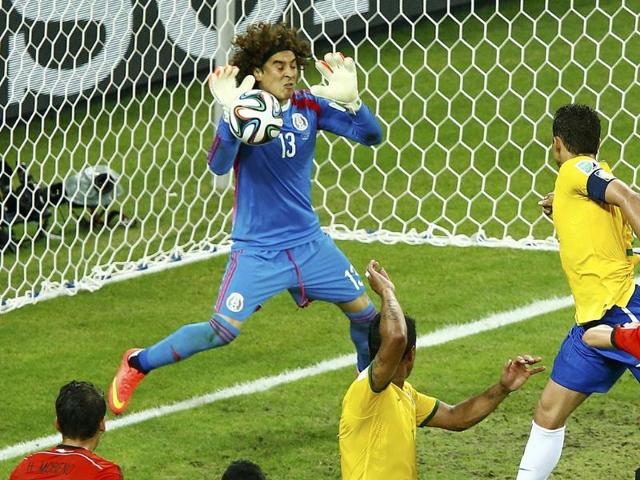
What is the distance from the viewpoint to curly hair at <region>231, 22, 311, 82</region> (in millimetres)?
7547

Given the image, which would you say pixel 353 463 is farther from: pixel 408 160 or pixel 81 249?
pixel 408 160

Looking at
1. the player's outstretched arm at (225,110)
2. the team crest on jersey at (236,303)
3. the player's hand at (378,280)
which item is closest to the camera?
the player's hand at (378,280)

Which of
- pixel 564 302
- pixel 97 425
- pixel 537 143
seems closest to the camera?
pixel 97 425

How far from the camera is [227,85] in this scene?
7.39m

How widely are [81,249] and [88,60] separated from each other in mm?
1717

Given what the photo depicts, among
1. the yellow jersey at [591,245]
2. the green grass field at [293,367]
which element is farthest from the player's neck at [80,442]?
the yellow jersey at [591,245]

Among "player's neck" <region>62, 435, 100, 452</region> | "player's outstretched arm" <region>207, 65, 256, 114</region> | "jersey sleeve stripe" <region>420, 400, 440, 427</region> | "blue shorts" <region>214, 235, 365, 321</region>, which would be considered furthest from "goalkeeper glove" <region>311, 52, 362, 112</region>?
"player's neck" <region>62, 435, 100, 452</region>

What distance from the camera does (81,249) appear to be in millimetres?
11391

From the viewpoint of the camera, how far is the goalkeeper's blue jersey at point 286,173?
24.7ft

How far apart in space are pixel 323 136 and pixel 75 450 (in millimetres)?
8241

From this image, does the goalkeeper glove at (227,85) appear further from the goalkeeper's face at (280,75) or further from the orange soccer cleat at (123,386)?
the orange soccer cleat at (123,386)

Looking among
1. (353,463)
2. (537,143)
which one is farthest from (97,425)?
(537,143)

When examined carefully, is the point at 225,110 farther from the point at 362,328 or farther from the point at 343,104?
the point at 362,328

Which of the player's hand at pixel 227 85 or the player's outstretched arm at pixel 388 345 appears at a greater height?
the player's hand at pixel 227 85
